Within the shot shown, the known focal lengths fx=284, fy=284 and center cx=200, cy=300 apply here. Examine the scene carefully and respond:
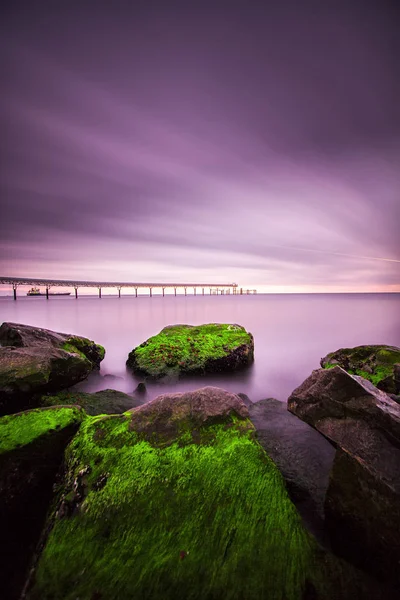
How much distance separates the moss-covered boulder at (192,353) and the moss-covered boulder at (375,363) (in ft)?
10.8

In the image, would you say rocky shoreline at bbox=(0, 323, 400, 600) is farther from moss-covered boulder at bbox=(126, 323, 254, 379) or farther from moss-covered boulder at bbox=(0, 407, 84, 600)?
moss-covered boulder at bbox=(126, 323, 254, 379)

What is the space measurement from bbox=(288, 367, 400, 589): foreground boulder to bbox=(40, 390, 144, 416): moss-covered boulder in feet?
15.0

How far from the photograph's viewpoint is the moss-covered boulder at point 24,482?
306 centimetres

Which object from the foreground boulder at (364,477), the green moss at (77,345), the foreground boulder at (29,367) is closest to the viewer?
the foreground boulder at (364,477)

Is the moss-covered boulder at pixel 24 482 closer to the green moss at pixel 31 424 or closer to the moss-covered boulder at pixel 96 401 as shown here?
the green moss at pixel 31 424

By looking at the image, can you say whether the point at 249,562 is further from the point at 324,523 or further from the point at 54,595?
the point at 54,595

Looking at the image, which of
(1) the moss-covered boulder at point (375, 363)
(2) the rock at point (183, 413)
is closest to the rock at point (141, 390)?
(2) the rock at point (183, 413)

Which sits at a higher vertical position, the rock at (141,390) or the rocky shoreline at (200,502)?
the rocky shoreline at (200,502)

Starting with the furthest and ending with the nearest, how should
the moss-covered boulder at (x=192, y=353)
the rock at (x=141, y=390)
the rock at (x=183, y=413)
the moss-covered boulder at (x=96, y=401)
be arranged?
the moss-covered boulder at (x=192, y=353) < the rock at (x=141, y=390) < the moss-covered boulder at (x=96, y=401) < the rock at (x=183, y=413)

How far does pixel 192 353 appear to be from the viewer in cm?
1070

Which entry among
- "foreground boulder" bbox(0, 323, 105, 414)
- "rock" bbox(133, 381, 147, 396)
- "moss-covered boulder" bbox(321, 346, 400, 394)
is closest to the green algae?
"foreground boulder" bbox(0, 323, 105, 414)

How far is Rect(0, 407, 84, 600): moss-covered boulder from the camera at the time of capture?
3.06m

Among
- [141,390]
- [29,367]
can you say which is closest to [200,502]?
[29,367]

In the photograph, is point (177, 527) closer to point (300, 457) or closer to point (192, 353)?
point (300, 457)
